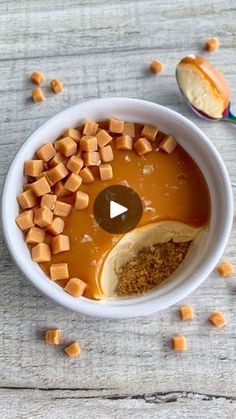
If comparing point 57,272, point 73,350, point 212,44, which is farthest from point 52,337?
point 212,44

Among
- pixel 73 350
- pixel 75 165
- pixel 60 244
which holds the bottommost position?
pixel 73 350

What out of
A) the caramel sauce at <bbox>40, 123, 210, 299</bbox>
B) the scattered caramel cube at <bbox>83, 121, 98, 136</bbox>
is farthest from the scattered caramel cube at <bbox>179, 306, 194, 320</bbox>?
the scattered caramel cube at <bbox>83, 121, 98, 136</bbox>

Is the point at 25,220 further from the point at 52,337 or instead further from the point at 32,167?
the point at 52,337

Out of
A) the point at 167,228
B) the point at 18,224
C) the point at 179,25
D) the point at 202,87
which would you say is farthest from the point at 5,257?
the point at 179,25

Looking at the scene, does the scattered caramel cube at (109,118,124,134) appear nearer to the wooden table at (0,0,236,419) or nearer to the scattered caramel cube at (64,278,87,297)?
the wooden table at (0,0,236,419)

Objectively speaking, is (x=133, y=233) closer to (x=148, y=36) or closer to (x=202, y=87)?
(x=202, y=87)

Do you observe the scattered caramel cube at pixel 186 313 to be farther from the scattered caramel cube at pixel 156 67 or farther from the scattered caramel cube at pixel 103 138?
the scattered caramel cube at pixel 156 67

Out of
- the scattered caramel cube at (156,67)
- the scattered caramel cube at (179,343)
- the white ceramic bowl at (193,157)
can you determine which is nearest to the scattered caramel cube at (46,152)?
the white ceramic bowl at (193,157)
